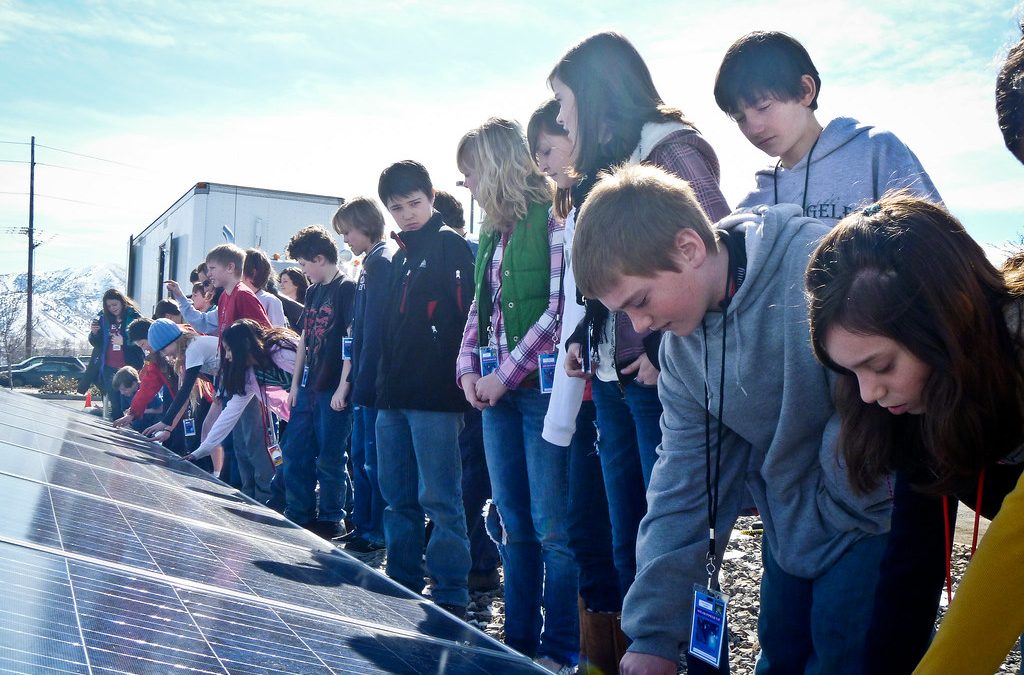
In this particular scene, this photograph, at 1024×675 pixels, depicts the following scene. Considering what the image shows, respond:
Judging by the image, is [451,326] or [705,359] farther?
[451,326]

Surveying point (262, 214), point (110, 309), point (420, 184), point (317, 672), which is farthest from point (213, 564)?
point (262, 214)

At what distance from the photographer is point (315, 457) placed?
675 centimetres

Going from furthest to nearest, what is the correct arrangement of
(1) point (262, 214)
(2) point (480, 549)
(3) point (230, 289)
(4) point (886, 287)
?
(1) point (262, 214) → (3) point (230, 289) → (2) point (480, 549) → (4) point (886, 287)

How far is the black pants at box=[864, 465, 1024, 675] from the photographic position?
181 cm

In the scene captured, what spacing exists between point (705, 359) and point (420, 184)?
2.69 m

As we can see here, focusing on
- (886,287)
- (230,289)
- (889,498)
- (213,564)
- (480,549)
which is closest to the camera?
(886,287)

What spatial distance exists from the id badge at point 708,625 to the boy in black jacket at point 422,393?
227 cm

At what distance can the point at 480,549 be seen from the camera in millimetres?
5414

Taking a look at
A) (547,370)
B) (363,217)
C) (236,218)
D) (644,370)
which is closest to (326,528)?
(363,217)

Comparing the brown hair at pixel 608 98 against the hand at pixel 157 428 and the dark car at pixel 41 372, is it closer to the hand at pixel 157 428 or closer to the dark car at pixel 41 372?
the hand at pixel 157 428

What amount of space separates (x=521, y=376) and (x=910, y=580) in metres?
1.95

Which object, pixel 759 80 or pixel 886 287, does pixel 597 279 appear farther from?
pixel 759 80

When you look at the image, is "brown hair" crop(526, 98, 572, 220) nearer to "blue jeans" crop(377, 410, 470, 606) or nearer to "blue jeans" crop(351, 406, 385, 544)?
"blue jeans" crop(377, 410, 470, 606)

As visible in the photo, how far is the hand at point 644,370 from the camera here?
2.80m
